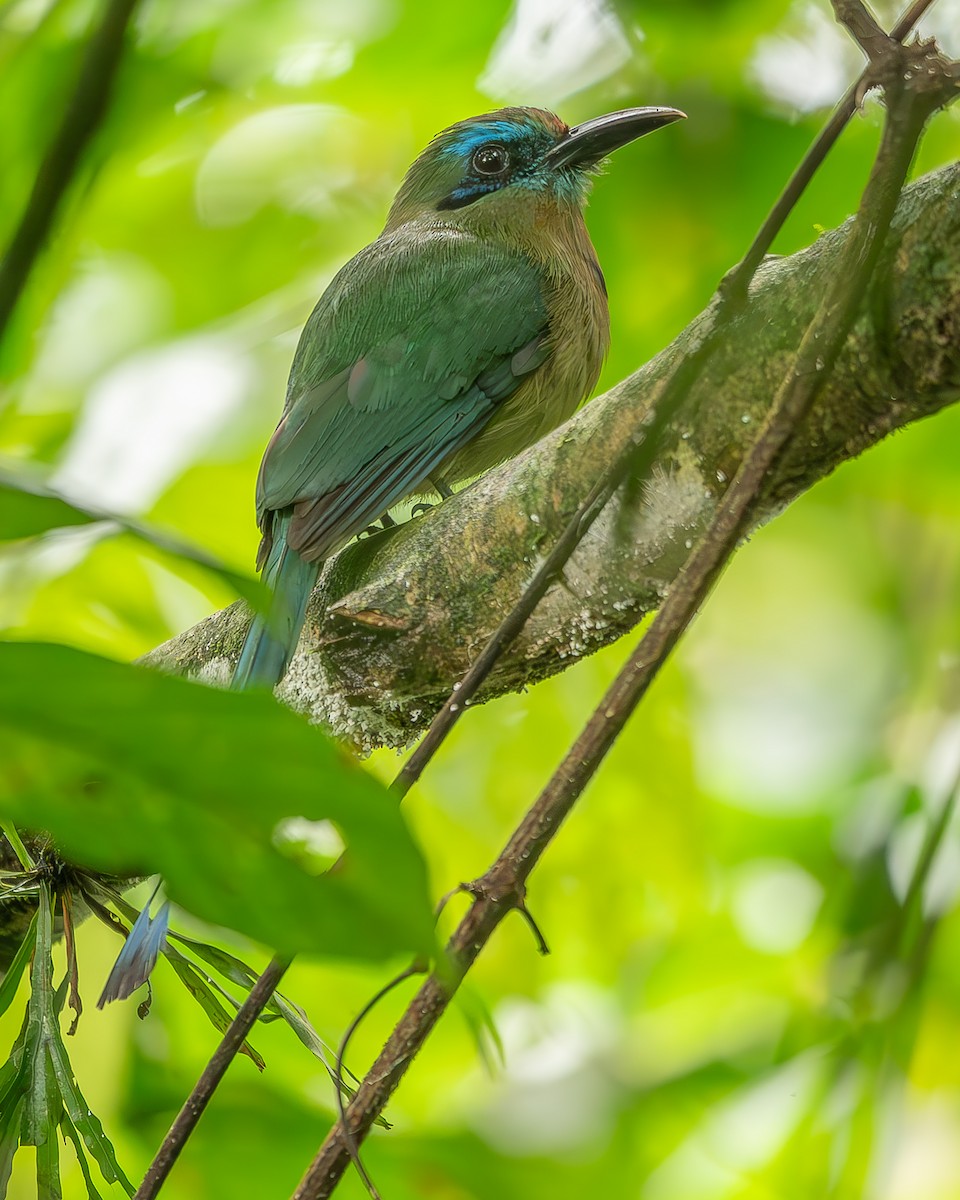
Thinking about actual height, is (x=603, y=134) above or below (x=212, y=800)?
above

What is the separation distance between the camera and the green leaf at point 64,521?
1.95 feet

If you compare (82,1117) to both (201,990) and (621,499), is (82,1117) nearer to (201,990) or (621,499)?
(201,990)

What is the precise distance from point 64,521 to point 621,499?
124cm

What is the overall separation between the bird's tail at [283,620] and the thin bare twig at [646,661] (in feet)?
1.89

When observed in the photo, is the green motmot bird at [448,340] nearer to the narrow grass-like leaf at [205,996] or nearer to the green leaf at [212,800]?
the narrow grass-like leaf at [205,996]

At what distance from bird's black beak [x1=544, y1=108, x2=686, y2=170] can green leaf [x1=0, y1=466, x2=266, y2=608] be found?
7.24 feet

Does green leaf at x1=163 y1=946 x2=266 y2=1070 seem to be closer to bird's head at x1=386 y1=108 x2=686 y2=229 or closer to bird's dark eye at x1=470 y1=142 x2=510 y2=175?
bird's head at x1=386 y1=108 x2=686 y2=229

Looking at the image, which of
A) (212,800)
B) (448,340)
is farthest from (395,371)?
(212,800)

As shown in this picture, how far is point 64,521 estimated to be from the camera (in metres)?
0.61

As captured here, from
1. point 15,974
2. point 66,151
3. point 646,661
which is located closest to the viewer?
point 66,151

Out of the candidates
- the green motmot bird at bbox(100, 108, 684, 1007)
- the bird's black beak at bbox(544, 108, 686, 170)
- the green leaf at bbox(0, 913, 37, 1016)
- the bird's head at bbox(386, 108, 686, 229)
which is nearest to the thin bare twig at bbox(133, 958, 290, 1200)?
the green leaf at bbox(0, 913, 37, 1016)

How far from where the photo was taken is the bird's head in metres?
3.75

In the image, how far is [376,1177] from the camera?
1.96 meters

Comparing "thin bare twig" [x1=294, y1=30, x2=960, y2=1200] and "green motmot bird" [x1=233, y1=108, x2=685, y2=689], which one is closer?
→ "thin bare twig" [x1=294, y1=30, x2=960, y2=1200]
